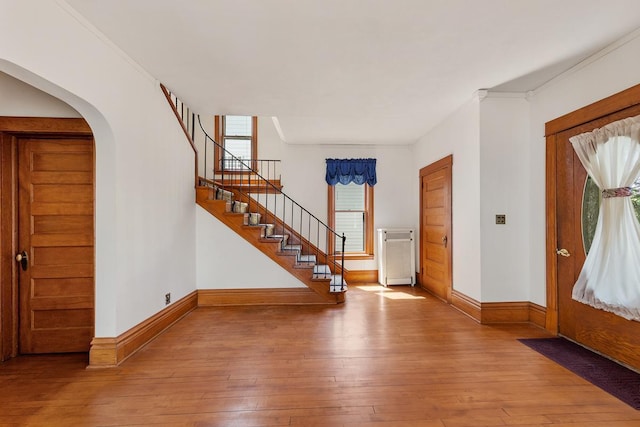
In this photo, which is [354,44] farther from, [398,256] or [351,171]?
[398,256]

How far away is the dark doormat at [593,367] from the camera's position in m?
2.04

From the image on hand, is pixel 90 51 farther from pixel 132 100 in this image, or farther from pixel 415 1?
pixel 415 1

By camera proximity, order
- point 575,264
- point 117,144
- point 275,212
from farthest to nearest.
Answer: point 275,212 < point 575,264 < point 117,144

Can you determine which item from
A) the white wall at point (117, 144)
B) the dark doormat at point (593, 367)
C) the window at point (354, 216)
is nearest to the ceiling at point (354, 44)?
the white wall at point (117, 144)

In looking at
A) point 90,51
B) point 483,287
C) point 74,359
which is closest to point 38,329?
point 74,359

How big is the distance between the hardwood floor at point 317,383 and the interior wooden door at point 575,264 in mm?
387

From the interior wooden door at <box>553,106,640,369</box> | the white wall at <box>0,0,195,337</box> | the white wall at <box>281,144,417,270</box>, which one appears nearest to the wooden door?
the white wall at <box>281,144,417,270</box>

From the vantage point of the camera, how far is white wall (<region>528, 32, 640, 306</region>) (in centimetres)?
236

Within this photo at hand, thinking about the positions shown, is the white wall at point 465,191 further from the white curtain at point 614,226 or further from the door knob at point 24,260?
the door knob at point 24,260

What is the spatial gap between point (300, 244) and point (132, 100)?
11.3 feet

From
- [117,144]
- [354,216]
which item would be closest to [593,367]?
[354,216]

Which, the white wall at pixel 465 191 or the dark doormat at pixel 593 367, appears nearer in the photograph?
the dark doormat at pixel 593 367

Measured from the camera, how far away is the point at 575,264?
2850mm

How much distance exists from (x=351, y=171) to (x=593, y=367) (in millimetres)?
4111
